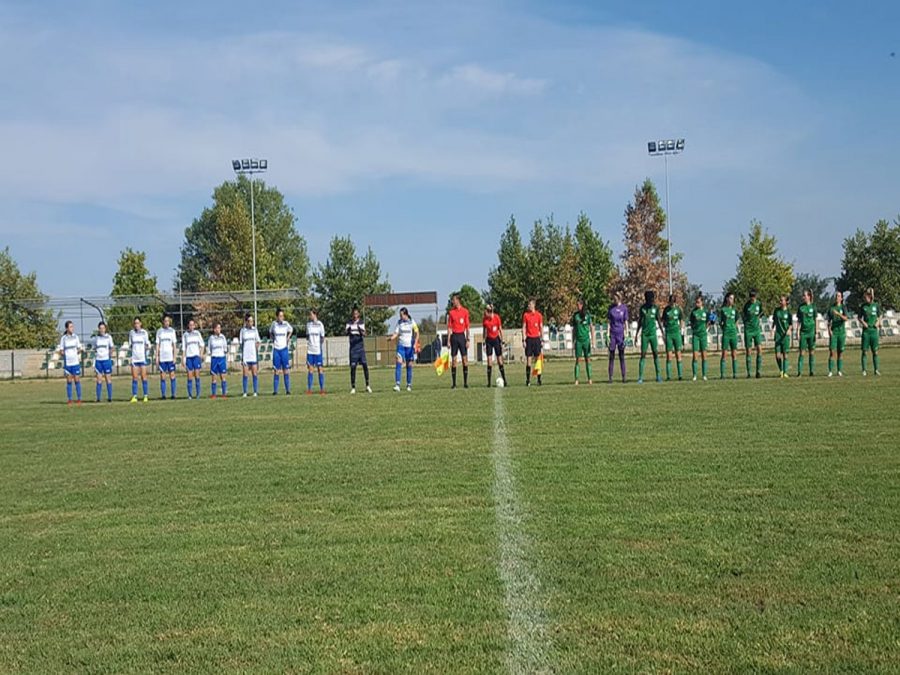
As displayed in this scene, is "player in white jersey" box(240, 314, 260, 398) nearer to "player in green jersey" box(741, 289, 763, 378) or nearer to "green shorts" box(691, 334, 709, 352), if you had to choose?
"green shorts" box(691, 334, 709, 352)

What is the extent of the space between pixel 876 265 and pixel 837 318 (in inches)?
1656

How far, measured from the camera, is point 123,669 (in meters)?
3.57

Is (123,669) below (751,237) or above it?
below

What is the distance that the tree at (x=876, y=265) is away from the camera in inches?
2211

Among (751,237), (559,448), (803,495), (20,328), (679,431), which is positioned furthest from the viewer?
(751,237)

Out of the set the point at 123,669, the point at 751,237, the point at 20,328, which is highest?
the point at 751,237

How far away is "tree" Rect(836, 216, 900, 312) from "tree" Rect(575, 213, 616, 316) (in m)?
16.2

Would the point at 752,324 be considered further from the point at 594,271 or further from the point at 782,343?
the point at 594,271

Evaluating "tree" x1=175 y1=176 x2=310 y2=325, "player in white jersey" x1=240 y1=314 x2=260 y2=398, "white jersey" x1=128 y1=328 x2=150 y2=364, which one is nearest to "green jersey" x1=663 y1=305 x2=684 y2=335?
"player in white jersey" x1=240 y1=314 x2=260 y2=398

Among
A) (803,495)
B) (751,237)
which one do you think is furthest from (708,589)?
(751,237)

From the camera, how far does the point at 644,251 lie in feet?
187

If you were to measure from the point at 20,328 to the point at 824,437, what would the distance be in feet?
181

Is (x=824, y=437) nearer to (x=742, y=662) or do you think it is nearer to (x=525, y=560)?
(x=525, y=560)

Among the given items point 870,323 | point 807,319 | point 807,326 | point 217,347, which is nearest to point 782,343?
point 807,326
